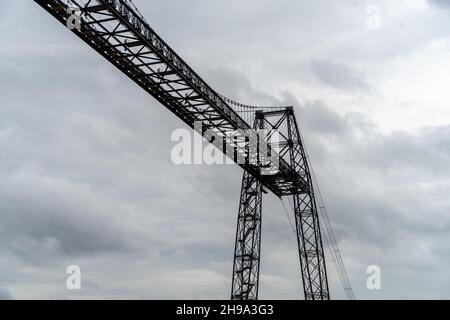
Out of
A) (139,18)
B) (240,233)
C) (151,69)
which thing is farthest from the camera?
(240,233)

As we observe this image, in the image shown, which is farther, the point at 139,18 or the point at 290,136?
the point at 290,136

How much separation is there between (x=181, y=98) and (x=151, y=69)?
266 cm

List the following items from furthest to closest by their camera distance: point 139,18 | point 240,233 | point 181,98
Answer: point 240,233
point 181,98
point 139,18
